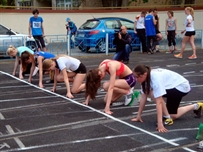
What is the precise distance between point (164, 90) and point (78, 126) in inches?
60.2

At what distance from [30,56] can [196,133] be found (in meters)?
4.80

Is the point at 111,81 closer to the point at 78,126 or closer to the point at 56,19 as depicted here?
the point at 78,126

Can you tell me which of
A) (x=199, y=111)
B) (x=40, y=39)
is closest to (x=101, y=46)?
(x=40, y=39)

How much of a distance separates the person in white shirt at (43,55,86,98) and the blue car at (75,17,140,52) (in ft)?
24.3

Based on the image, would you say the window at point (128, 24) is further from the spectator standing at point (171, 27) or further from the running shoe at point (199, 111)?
the running shoe at point (199, 111)

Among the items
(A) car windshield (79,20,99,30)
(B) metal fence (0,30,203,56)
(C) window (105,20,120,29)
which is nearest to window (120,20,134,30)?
(C) window (105,20,120,29)

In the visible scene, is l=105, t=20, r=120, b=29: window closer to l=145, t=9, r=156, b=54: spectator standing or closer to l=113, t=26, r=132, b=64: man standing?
l=145, t=9, r=156, b=54: spectator standing

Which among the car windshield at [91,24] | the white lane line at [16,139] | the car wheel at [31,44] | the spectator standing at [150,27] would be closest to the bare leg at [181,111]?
the white lane line at [16,139]

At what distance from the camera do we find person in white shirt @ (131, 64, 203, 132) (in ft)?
18.7

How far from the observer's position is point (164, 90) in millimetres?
5742

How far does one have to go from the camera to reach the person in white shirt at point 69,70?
7941 mm

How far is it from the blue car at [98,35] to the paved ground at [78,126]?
287 inches

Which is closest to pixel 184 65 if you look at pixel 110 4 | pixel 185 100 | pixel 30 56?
pixel 185 100

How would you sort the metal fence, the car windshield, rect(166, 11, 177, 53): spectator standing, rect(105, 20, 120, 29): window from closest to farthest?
the metal fence < rect(166, 11, 177, 53): spectator standing < the car windshield < rect(105, 20, 120, 29): window
